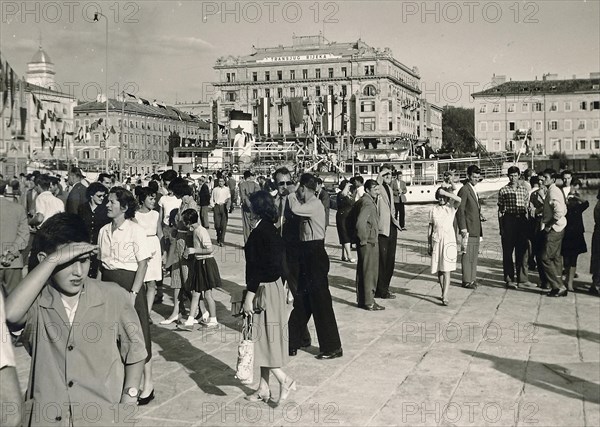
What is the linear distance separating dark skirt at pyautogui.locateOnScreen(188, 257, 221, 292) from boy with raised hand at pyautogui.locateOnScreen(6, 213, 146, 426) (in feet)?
15.5

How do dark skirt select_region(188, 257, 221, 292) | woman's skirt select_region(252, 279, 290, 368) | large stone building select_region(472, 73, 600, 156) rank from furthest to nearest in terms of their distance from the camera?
large stone building select_region(472, 73, 600, 156) → dark skirt select_region(188, 257, 221, 292) → woman's skirt select_region(252, 279, 290, 368)

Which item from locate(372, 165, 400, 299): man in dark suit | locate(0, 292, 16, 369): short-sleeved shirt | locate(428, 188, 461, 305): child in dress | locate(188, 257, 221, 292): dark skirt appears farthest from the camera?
locate(372, 165, 400, 299): man in dark suit

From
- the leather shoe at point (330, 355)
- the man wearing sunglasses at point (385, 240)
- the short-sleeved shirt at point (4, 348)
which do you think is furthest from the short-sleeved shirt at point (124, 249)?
the man wearing sunglasses at point (385, 240)

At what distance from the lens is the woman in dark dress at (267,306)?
5367mm

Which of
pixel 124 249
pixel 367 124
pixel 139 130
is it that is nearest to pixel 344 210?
pixel 124 249

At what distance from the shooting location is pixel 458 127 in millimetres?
120250

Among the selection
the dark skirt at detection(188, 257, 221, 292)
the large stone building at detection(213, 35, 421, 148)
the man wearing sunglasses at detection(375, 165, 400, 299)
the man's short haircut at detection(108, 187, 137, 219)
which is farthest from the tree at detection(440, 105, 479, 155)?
the man's short haircut at detection(108, 187, 137, 219)

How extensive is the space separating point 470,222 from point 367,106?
81.1m

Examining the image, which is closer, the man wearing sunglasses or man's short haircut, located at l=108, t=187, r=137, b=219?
man's short haircut, located at l=108, t=187, r=137, b=219

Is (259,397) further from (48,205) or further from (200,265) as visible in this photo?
(48,205)

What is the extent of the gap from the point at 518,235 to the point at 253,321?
6.28 meters

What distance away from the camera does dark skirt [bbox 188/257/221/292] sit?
25.2 ft

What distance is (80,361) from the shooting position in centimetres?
281

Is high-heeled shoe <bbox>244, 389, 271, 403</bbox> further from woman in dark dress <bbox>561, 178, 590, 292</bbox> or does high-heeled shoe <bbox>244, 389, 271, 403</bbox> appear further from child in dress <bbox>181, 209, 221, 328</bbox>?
woman in dark dress <bbox>561, 178, 590, 292</bbox>
